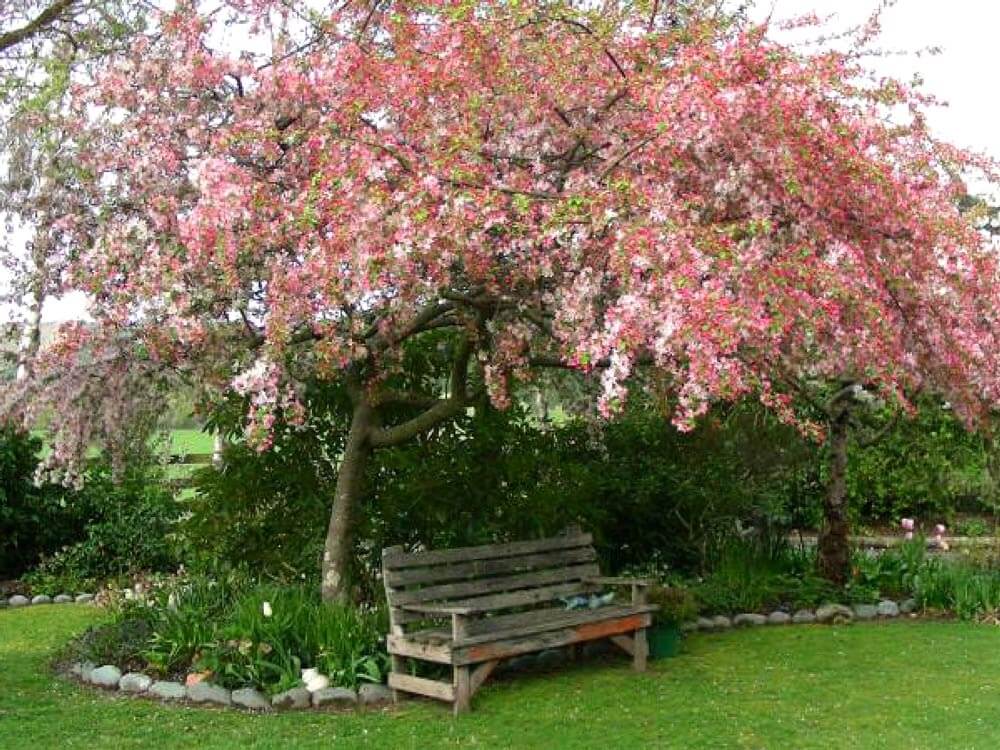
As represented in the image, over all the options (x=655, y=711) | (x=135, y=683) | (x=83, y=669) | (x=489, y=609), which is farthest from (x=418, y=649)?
(x=83, y=669)

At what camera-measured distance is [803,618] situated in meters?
8.76

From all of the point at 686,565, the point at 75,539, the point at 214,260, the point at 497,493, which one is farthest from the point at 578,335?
the point at 75,539

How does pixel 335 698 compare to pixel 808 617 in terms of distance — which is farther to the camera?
pixel 808 617

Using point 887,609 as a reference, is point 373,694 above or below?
above

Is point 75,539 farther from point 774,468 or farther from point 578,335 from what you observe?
point 578,335

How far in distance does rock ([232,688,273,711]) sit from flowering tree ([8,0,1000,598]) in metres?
1.64

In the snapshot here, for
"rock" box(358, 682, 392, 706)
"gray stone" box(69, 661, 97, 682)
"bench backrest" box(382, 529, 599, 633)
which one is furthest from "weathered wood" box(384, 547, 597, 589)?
"gray stone" box(69, 661, 97, 682)

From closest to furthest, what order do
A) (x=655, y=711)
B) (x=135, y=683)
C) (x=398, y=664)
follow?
(x=655, y=711) → (x=398, y=664) → (x=135, y=683)

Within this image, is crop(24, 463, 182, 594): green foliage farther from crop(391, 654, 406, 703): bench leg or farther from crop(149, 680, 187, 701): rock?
crop(391, 654, 406, 703): bench leg

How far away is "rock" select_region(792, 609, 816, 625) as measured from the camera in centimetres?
873

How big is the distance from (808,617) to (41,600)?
7.18m

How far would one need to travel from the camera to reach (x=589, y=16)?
6.04m

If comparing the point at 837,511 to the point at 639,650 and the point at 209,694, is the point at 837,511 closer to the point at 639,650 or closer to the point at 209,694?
the point at 639,650

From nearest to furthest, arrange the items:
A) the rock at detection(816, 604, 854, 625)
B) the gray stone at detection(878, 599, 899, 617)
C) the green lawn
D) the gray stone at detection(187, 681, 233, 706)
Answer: the green lawn, the gray stone at detection(187, 681, 233, 706), the rock at detection(816, 604, 854, 625), the gray stone at detection(878, 599, 899, 617)
